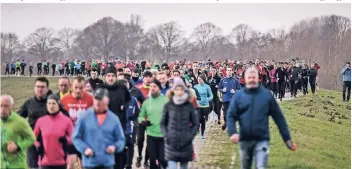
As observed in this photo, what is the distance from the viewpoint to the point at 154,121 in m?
10.4

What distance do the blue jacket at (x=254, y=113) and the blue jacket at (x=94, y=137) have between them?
5.96 ft

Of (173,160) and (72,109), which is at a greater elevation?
(72,109)

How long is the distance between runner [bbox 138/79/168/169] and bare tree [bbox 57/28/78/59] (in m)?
48.0

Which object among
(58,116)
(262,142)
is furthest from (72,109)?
(262,142)

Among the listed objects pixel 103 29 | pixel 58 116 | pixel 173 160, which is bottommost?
pixel 173 160

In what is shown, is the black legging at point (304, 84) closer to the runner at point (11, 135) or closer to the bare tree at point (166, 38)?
the runner at point (11, 135)

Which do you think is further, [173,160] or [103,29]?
[103,29]

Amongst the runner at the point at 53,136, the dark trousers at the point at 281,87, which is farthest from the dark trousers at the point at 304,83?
the runner at the point at 53,136

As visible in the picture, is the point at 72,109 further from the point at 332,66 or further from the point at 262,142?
the point at 332,66

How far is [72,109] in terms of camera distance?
9.73m

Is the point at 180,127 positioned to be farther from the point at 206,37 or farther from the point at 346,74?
the point at 206,37

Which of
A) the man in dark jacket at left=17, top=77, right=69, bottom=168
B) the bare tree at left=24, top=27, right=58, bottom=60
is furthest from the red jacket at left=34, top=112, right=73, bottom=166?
the bare tree at left=24, top=27, right=58, bottom=60

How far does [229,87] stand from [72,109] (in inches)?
298

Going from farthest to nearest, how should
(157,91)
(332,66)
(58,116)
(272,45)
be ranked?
(272,45) < (332,66) < (157,91) < (58,116)
